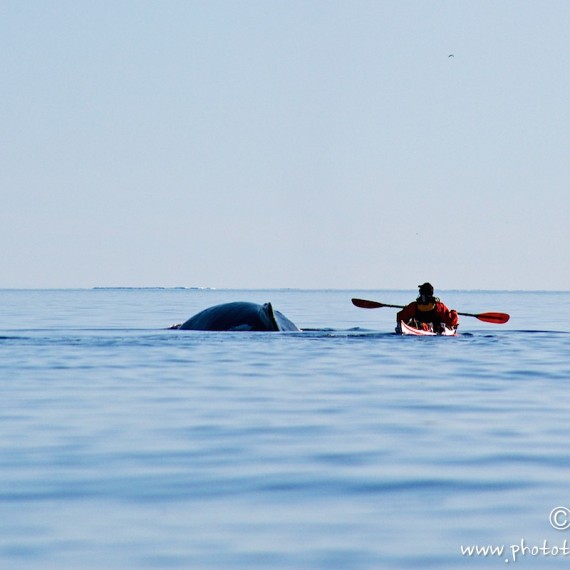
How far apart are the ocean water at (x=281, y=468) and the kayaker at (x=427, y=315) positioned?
1064cm

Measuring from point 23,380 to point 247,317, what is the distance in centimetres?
1529

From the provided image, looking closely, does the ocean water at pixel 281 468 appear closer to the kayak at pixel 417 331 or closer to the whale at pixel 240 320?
the kayak at pixel 417 331

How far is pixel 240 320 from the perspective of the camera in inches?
1332

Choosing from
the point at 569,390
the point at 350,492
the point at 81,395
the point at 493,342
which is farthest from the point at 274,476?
the point at 493,342

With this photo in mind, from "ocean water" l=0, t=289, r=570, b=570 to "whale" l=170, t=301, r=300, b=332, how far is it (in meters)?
12.2

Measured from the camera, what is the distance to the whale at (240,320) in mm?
33531

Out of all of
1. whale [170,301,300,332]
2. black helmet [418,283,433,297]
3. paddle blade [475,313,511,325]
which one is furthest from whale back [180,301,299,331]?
paddle blade [475,313,511,325]

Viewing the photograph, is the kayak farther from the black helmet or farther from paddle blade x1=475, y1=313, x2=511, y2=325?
paddle blade x1=475, y1=313, x2=511, y2=325

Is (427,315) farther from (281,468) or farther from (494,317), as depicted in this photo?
(281,468)

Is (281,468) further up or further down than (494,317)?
further down

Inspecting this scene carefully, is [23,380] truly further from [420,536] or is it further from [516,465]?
[420,536]

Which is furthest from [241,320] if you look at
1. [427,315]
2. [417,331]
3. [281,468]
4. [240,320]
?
[281,468]

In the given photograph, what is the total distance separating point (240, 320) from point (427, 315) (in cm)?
562

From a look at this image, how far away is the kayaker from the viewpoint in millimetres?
31855
